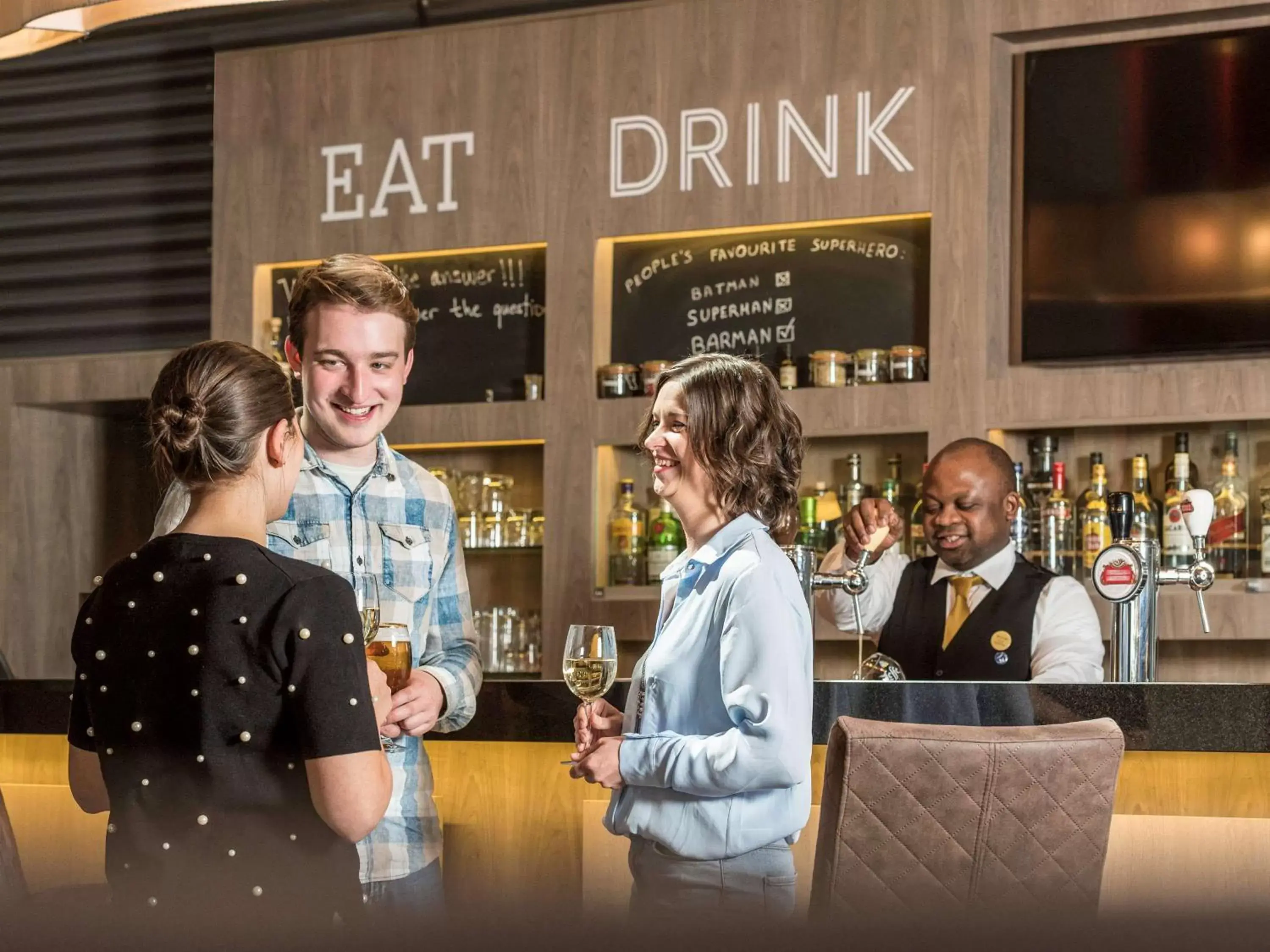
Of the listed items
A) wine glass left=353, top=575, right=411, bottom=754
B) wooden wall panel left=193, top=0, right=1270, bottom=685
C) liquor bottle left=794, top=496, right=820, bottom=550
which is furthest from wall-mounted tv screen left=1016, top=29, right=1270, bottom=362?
wine glass left=353, top=575, right=411, bottom=754

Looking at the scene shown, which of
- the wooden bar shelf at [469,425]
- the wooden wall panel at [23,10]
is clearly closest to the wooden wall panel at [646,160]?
the wooden bar shelf at [469,425]

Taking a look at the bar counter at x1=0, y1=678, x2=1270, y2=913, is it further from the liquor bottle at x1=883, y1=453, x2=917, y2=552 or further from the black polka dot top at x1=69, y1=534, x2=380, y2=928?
the liquor bottle at x1=883, y1=453, x2=917, y2=552

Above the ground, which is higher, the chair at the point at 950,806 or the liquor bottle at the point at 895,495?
the liquor bottle at the point at 895,495

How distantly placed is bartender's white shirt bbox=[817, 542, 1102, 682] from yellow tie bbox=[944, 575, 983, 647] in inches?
0.4

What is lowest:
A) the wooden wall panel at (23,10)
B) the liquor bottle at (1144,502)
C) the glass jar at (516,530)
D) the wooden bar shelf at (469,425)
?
the glass jar at (516,530)

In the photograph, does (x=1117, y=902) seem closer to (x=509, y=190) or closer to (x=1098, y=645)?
(x=1098, y=645)

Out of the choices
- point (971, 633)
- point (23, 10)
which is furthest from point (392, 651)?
point (971, 633)

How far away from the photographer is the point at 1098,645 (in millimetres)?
3162

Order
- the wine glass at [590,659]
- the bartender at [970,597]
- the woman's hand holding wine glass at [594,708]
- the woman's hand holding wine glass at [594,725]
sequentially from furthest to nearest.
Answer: the bartender at [970,597] → the wine glass at [590,659] → the woman's hand holding wine glass at [594,725] → the woman's hand holding wine glass at [594,708]

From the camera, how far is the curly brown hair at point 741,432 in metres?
A: 1.58

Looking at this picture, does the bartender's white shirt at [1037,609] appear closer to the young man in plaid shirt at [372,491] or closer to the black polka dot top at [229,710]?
the young man in plaid shirt at [372,491]

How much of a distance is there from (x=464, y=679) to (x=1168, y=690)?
942 mm

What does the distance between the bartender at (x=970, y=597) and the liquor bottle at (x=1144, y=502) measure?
0.49 m

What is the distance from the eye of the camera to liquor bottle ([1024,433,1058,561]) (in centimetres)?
391
